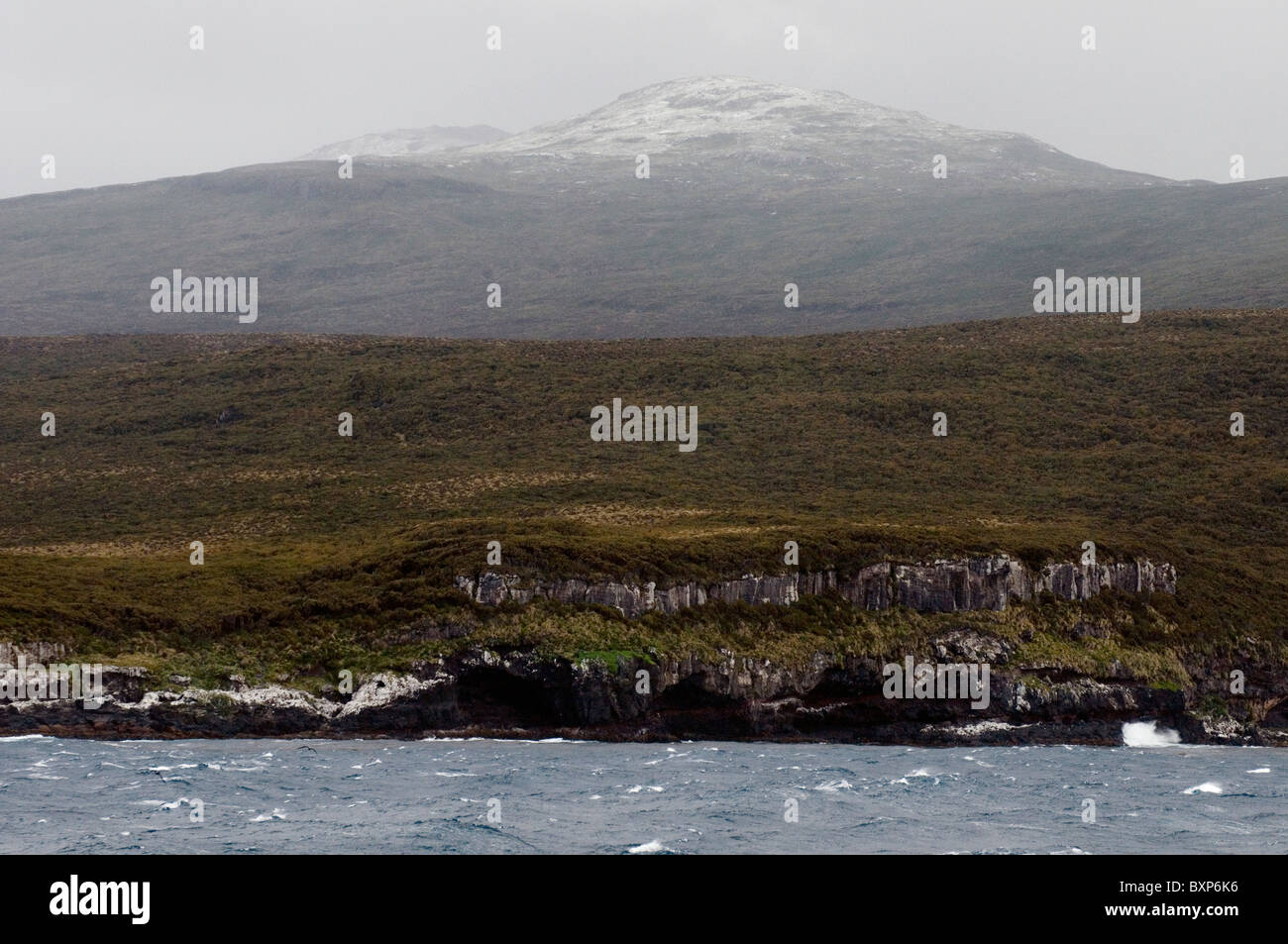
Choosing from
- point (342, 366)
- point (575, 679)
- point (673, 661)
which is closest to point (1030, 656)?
point (673, 661)

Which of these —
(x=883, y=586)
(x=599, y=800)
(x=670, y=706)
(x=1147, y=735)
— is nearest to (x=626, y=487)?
(x=883, y=586)

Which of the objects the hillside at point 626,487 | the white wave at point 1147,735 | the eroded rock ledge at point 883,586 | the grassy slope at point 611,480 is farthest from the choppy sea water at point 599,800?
the grassy slope at point 611,480

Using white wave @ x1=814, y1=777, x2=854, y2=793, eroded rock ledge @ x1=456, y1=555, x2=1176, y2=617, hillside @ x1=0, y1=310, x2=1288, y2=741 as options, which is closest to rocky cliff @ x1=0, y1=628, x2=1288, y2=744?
hillside @ x1=0, y1=310, x2=1288, y2=741

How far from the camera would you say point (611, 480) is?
9231 centimetres

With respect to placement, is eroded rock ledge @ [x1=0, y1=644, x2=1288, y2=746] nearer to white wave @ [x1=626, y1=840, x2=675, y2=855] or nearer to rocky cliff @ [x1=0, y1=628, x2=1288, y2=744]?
rocky cliff @ [x1=0, y1=628, x2=1288, y2=744]

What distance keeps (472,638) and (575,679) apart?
13.9ft

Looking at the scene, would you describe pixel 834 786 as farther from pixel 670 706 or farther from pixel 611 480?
pixel 611 480

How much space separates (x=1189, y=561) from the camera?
74.6m

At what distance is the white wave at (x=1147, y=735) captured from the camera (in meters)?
61.6

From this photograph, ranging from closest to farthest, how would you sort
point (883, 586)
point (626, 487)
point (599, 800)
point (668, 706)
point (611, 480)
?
point (599, 800) < point (668, 706) < point (883, 586) < point (626, 487) < point (611, 480)

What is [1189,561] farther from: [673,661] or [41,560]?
[41,560]

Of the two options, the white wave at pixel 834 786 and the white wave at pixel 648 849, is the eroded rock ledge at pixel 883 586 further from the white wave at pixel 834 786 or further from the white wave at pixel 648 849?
the white wave at pixel 648 849

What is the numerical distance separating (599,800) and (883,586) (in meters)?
30.7
